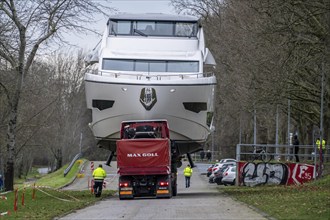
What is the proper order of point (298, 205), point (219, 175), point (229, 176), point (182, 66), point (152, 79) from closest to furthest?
point (298, 205) < point (152, 79) < point (182, 66) < point (229, 176) < point (219, 175)

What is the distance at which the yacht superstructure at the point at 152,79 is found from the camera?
26531 mm

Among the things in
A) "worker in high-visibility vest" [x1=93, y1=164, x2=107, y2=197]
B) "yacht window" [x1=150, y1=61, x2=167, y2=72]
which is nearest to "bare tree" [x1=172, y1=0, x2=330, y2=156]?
"yacht window" [x1=150, y1=61, x2=167, y2=72]

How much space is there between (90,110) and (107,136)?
1.23 m

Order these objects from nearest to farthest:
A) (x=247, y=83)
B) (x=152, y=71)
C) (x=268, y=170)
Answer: (x=152, y=71) < (x=268, y=170) < (x=247, y=83)

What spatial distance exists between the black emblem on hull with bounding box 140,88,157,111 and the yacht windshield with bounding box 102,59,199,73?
1.25 m

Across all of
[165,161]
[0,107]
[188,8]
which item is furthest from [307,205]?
[188,8]

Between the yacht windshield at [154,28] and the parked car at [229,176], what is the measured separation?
1692 cm

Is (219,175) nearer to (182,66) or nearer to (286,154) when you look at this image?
(286,154)

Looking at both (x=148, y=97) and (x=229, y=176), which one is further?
(x=229, y=176)

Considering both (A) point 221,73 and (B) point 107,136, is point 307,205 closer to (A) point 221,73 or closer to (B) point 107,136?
(B) point 107,136

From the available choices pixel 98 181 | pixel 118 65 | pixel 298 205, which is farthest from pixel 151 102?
pixel 98 181

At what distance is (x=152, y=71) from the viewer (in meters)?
27.2

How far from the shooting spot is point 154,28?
28781 mm

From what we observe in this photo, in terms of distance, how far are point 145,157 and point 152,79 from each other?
306 centimetres
